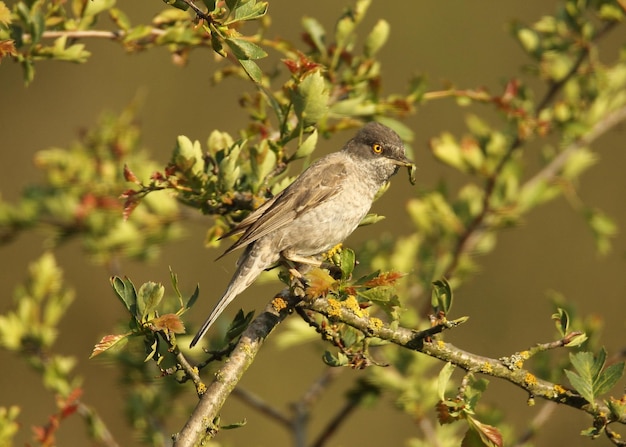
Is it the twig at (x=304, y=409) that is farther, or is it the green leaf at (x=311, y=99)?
the twig at (x=304, y=409)

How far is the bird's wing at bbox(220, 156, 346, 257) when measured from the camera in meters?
3.40

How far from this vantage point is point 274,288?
309 inches

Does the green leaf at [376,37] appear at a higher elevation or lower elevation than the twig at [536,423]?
higher

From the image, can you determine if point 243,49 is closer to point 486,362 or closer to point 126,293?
point 126,293

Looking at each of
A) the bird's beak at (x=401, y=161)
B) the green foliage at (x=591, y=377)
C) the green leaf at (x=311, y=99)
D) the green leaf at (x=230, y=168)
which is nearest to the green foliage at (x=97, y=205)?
the bird's beak at (x=401, y=161)

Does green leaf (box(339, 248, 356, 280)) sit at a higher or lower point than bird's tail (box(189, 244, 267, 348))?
higher

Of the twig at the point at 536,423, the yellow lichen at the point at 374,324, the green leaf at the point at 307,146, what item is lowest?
the twig at the point at 536,423

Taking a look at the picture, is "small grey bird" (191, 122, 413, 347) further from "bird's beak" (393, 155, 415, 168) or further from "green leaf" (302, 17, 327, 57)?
"green leaf" (302, 17, 327, 57)

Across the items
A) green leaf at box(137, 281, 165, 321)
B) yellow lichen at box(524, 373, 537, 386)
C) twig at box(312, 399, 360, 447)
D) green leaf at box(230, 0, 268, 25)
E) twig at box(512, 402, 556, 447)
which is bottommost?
twig at box(512, 402, 556, 447)

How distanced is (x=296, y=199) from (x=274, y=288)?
415 centimetres

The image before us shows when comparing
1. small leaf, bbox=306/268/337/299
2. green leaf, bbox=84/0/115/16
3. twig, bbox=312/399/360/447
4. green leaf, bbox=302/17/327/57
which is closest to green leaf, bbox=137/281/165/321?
small leaf, bbox=306/268/337/299

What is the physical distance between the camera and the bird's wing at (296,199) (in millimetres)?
3396

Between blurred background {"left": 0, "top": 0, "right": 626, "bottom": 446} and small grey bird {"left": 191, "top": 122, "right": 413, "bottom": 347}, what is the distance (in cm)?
291

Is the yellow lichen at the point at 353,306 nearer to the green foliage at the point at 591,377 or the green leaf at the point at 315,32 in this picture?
the green foliage at the point at 591,377
